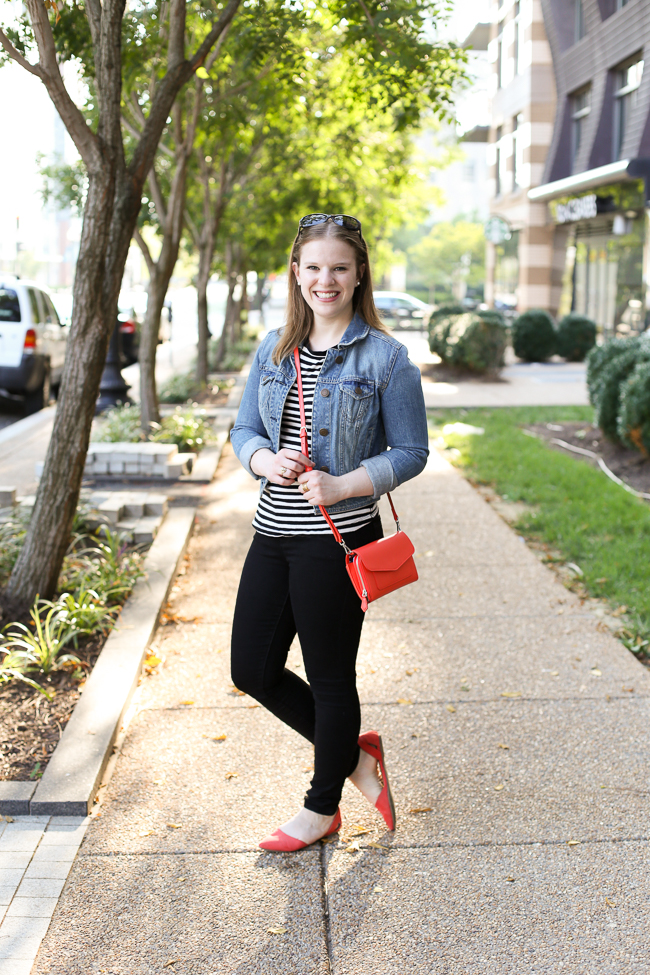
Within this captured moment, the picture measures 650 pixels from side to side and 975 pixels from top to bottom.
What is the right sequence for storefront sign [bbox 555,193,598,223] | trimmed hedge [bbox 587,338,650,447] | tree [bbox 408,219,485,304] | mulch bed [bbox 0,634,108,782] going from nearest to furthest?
mulch bed [bbox 0,634,108,782] → trimmed hedge [bbox 587,338,650,447] → storefront sign [bbox 555,193,598,223] → tree [bbox 408,219,485,304]

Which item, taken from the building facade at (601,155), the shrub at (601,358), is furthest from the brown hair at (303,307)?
the building facade at (601,155)

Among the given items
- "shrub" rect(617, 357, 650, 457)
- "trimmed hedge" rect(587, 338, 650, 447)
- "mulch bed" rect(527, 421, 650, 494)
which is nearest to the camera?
"shrub" rect(617, 357, 650, 457)

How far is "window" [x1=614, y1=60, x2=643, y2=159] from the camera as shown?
21562mm

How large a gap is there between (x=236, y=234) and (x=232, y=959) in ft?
54.6

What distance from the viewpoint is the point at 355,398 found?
2688 millimetres

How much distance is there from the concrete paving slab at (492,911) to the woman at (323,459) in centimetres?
38

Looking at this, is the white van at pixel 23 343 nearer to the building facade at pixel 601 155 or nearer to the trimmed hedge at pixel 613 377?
the trimmed hedge at pixel 613 377

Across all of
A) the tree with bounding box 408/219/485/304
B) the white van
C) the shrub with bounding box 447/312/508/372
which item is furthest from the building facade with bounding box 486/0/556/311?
the tree with bounding box 408/219/485/304

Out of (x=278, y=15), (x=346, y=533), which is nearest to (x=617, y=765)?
(x=346, y=533)

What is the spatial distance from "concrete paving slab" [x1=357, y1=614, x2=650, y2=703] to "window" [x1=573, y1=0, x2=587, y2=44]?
947 inches

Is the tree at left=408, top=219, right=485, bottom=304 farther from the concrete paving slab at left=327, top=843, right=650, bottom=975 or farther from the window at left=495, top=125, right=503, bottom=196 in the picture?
the concrete paving slab at left=327, top=843, right=650, bottom=975

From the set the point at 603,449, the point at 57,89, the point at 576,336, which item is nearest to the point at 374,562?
the point at 57,89

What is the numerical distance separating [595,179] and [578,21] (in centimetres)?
652

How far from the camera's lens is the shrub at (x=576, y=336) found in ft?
69.5
